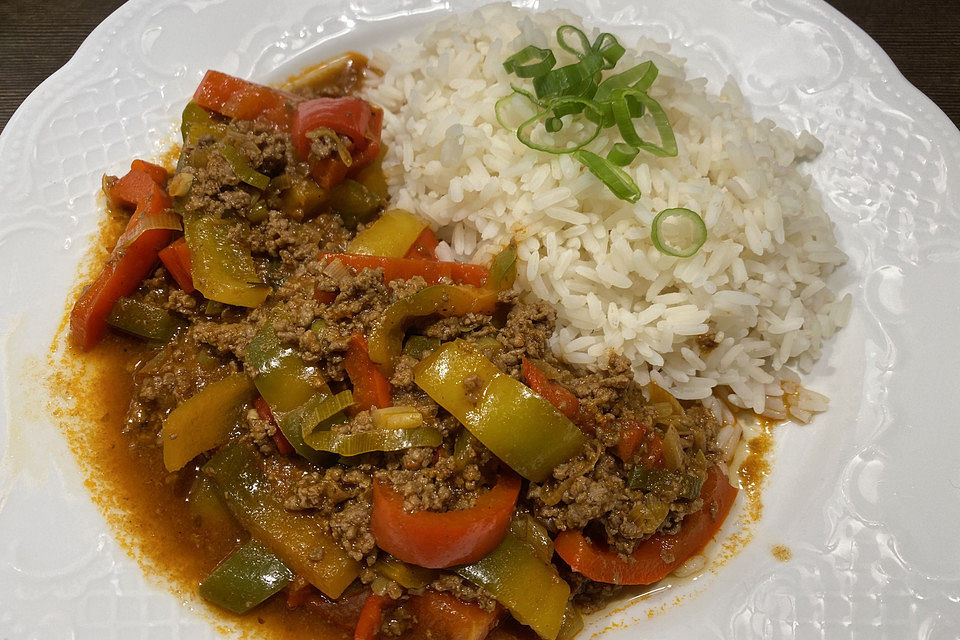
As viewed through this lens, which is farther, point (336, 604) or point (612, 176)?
point (612, 176)

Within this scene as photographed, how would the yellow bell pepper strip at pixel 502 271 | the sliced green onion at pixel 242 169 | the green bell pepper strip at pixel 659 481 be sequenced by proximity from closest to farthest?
the green bell pepper strip at pixel 659 481 < the yellow bell pepper strip at pixel 502 271 < the sliced green onion at pixel 242 169

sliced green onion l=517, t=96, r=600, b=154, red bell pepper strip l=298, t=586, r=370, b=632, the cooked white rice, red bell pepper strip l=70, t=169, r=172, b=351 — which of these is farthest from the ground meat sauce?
sliced green onion l=517, t=96, r=600, b=154

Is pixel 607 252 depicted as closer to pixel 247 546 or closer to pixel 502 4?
pixel 502 4

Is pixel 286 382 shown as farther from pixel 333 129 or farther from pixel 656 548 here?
pixel 656 548

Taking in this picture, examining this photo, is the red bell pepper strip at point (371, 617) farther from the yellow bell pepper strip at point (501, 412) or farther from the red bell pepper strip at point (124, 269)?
the red bell pepper strip at point (124, 269)

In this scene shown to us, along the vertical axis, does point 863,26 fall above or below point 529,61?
below

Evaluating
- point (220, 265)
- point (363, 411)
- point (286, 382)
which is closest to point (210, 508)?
point (286, 382)

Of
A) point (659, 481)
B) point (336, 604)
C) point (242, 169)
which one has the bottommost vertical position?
point (336, 604)

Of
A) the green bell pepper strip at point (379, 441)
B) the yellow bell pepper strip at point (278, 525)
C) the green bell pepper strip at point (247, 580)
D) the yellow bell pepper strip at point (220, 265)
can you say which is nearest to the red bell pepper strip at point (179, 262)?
the yellow bell pepper strip at point (220, 265)
